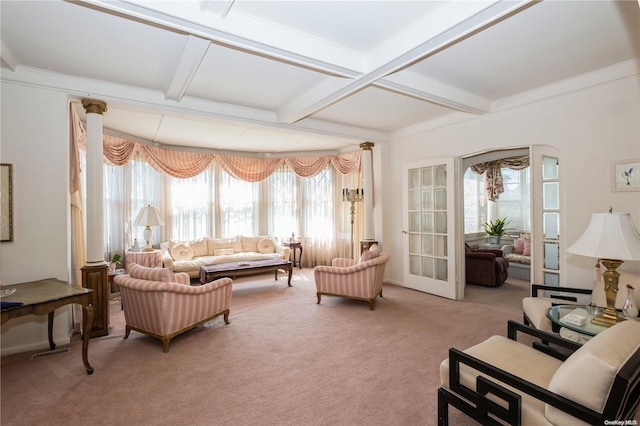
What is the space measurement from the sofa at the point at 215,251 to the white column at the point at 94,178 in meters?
1.97

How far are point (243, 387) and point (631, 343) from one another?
8.06ft

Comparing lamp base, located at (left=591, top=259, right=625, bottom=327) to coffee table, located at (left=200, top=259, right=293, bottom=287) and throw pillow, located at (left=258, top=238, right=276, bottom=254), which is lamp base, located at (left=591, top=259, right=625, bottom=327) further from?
throw pillow, located at (left=258, top=238, right=276, bottom=254)

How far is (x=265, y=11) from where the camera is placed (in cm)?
229

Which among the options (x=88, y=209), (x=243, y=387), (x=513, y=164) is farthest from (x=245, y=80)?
(x=513, y=164)

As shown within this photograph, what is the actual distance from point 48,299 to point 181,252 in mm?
3566

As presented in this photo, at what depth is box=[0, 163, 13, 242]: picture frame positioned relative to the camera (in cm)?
300

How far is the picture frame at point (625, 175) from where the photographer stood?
123 inches

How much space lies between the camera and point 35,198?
125 inches

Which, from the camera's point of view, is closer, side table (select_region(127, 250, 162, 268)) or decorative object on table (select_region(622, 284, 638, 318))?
A: decorative object on table (select_region(622, 284, 638, 318))

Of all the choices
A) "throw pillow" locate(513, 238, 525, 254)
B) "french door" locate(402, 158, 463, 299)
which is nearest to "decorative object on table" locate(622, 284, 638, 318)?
"french door" locate(402, 158, 463, 299)

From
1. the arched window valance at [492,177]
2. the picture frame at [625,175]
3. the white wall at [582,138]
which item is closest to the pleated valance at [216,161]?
the white wall at [582,138]

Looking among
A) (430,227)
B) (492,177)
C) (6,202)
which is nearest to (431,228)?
(430,227)

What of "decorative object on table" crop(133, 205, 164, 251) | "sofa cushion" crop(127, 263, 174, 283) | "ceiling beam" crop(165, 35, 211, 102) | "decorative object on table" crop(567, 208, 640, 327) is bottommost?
"sofa cushion" crop(127, 263, 174, 283)

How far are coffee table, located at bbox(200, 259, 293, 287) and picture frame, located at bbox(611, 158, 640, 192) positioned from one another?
15.3 feet
